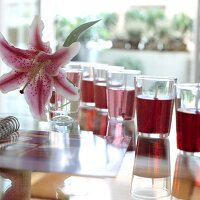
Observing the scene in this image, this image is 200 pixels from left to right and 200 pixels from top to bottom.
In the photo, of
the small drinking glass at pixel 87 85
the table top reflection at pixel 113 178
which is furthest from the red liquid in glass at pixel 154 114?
the small drinking glass at pixel 87 85

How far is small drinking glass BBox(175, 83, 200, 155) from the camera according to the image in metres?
1.03

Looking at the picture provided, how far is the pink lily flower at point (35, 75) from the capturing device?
93cm

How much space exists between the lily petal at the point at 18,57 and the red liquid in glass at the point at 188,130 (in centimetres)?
38

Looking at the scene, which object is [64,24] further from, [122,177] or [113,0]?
[122,177]

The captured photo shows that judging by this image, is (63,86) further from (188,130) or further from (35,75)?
(188,130)

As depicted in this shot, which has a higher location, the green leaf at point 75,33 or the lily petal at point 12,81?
the green leaf at point 75,33

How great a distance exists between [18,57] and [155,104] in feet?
1.24

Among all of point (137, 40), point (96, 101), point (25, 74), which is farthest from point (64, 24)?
point (25, 74)

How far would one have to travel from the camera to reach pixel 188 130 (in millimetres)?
1036

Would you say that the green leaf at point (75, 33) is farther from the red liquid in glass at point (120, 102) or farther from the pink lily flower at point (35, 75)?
the red liquid in glass at point (120, 102)

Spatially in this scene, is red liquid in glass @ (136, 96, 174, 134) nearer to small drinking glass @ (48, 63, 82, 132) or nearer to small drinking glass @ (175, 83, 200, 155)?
small drinking glass @ (175, 83, 200, 155)

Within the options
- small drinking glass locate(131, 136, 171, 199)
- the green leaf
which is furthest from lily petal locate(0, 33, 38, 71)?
small drinking glass locate(131, 136, 171, 199)

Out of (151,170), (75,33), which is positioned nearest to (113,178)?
(151,170)

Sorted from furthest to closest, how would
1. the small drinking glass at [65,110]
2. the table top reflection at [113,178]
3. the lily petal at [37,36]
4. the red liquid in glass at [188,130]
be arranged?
the small drinking glass at [65,110], the red liquid in glass at [188,130], the lily petal at [37,36], the table top reflection at [113,178]
